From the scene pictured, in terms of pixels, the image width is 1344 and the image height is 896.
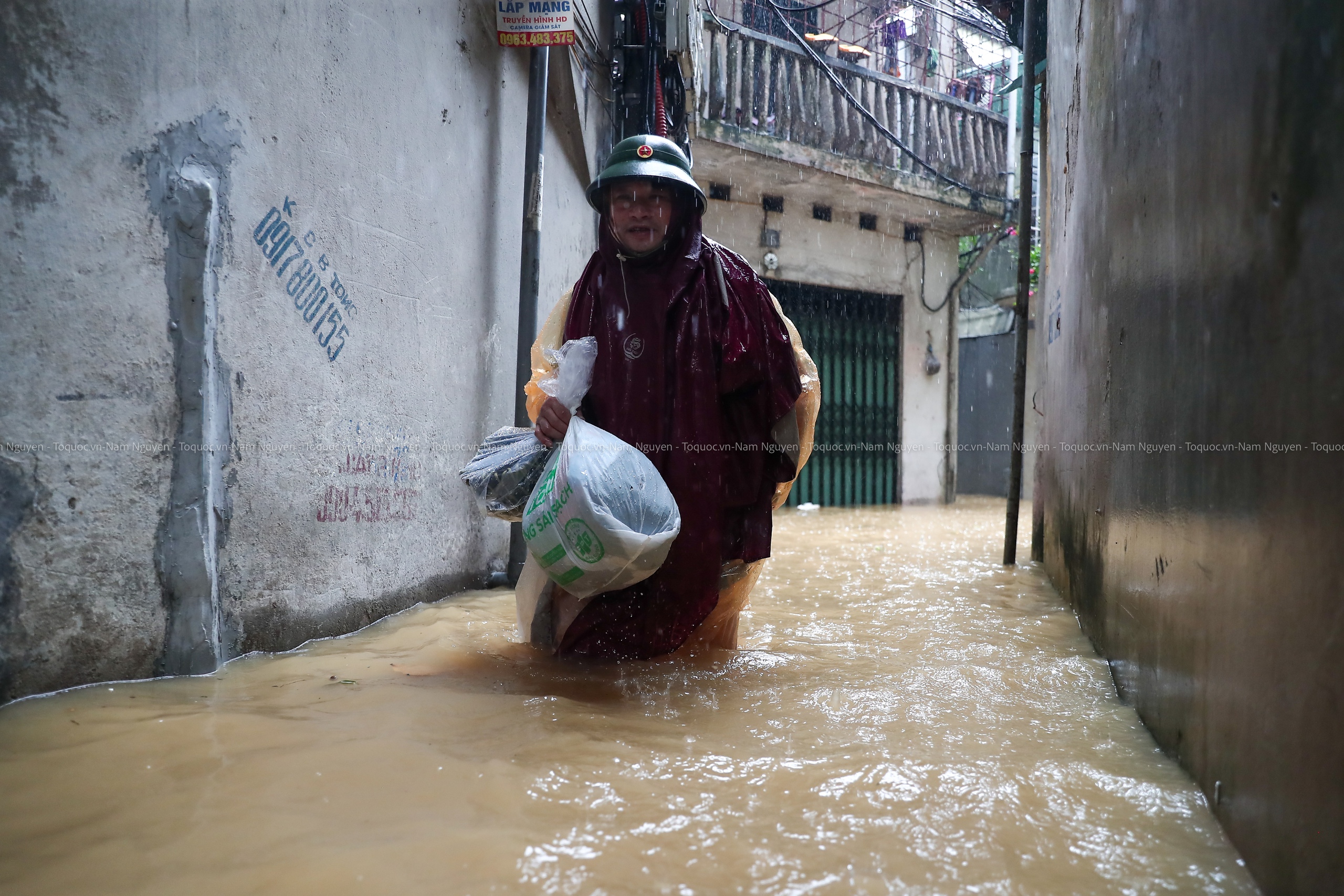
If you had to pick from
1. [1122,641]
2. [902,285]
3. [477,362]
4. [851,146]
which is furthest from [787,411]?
[902,285]

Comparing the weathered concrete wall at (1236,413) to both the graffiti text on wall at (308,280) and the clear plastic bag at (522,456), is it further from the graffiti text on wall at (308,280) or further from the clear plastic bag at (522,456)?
the graffiti text on wall at (308,280)

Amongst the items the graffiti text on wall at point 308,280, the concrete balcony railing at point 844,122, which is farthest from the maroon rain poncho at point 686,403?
the concrete balcony railing at point 844,122

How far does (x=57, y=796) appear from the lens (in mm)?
1495

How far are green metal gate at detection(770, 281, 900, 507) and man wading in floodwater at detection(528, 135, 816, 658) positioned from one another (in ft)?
24.2

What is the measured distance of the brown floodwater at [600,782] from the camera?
1.28 m

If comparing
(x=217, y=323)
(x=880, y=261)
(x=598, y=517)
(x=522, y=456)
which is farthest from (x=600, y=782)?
(x=880, y=261)

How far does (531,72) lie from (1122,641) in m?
3.59

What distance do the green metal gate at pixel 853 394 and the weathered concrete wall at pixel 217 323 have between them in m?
7.03

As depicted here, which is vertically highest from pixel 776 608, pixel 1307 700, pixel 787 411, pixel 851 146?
pixel 851 146

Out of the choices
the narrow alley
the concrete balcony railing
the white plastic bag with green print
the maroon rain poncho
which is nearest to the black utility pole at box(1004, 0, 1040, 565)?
the narrow alley

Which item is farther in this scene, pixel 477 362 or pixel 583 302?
pixel 477 362

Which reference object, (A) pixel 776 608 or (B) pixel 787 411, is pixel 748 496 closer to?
(B) pixel 787 411

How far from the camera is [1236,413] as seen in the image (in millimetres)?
1367

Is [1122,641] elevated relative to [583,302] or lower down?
lower down
